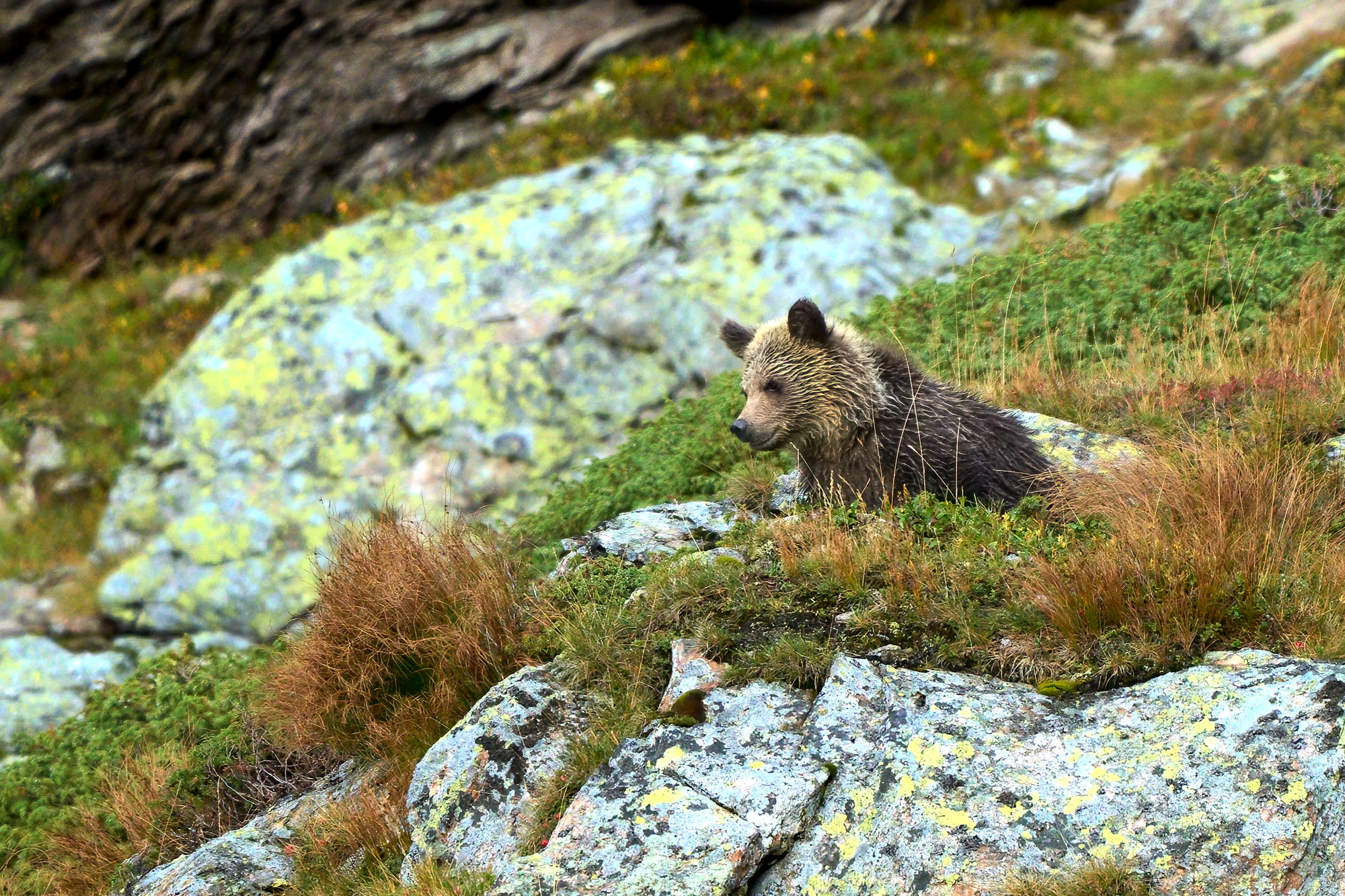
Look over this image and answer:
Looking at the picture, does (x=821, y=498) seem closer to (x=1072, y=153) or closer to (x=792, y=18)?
(x=1072, y=153)

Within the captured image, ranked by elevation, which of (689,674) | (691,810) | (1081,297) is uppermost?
(689,674)

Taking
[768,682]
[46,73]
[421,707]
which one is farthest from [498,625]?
[46,73]

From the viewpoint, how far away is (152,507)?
13734mm

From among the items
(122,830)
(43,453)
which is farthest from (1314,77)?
(43,453)

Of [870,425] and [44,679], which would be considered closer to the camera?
[870,425]

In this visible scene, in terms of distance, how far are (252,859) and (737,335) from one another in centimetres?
414

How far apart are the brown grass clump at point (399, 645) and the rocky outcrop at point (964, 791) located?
3.96ft

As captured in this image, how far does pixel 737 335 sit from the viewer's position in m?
7.57

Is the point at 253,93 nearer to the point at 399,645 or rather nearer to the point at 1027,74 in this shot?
the point at 1027,74

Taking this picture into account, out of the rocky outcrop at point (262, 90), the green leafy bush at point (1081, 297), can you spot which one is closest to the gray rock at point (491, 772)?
the green leafy bush at point (1081, 297)

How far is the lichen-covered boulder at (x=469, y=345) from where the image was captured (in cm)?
1292

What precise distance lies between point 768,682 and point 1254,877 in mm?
2026

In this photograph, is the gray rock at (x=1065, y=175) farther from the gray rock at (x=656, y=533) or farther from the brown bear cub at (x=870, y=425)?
the gray rock at (x=656, y=533)

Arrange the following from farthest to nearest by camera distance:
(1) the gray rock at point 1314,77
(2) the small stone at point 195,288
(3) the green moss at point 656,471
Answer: (2) the small stone at point 195,288
(1) the gray rock at point 1314,77
(3) the green moss at point 656,471
